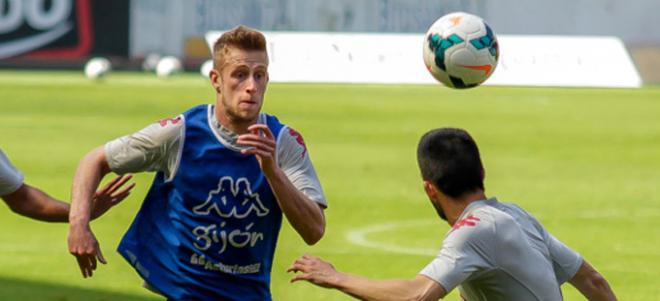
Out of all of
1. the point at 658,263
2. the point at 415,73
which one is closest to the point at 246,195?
the point at 658,263

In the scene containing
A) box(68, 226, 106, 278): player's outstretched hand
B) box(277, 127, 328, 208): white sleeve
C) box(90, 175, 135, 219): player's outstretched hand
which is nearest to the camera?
box(68, 226, 106, 278): player's outstretched hand

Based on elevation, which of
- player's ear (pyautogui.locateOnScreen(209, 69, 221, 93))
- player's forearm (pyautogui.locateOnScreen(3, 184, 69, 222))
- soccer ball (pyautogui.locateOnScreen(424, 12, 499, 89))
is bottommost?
soccer ball (pyautogui.locateOnScreen(424, 12, 499, 89))

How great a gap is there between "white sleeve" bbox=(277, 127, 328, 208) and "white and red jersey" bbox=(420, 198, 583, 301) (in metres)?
0.89

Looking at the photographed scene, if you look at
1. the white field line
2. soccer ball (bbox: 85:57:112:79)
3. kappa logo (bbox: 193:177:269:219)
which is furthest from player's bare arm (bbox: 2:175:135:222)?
soccer ball (bbox: 85:57:112:79)

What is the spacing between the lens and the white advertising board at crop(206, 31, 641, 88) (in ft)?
114

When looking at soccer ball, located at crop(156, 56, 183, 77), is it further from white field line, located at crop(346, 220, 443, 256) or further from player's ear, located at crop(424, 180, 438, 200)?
player's ear, located at crop(424, 180, 438, 200)

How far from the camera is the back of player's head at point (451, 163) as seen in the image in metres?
5.96

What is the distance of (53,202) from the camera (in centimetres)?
745

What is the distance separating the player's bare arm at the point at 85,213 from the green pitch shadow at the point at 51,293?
3.58 meters

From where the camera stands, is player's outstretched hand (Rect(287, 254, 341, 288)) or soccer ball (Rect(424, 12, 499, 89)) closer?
player's outstretched hand (Rect(287, 254, 341, 288))

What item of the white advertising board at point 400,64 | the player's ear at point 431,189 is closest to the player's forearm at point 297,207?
the player's ear at point 431,189

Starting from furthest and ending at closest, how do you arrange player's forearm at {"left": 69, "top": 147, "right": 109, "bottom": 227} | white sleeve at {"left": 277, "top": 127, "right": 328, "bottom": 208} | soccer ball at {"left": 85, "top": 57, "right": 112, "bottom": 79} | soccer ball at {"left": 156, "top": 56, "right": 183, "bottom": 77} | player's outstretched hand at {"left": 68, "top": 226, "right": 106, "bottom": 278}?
soccer ball at {"left": 156, "top": 56, "right": 183, "bottom": 77} < soccer ball at {"left": 85, "top": 57, "right": 112, "bottom": 79} < white sleeve at {"left": 277, "top": 127, "right": 328, "bottom": 208} < player's forearm at {"left": 69, "top": 147, "right": 109, "bottom": 227} < player's outstretched hand at {"left": 68, "top": 226, "right": 106, "bottom": 278}

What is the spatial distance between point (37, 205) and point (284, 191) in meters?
1.72

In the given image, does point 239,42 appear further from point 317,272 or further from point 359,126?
point 359,126
